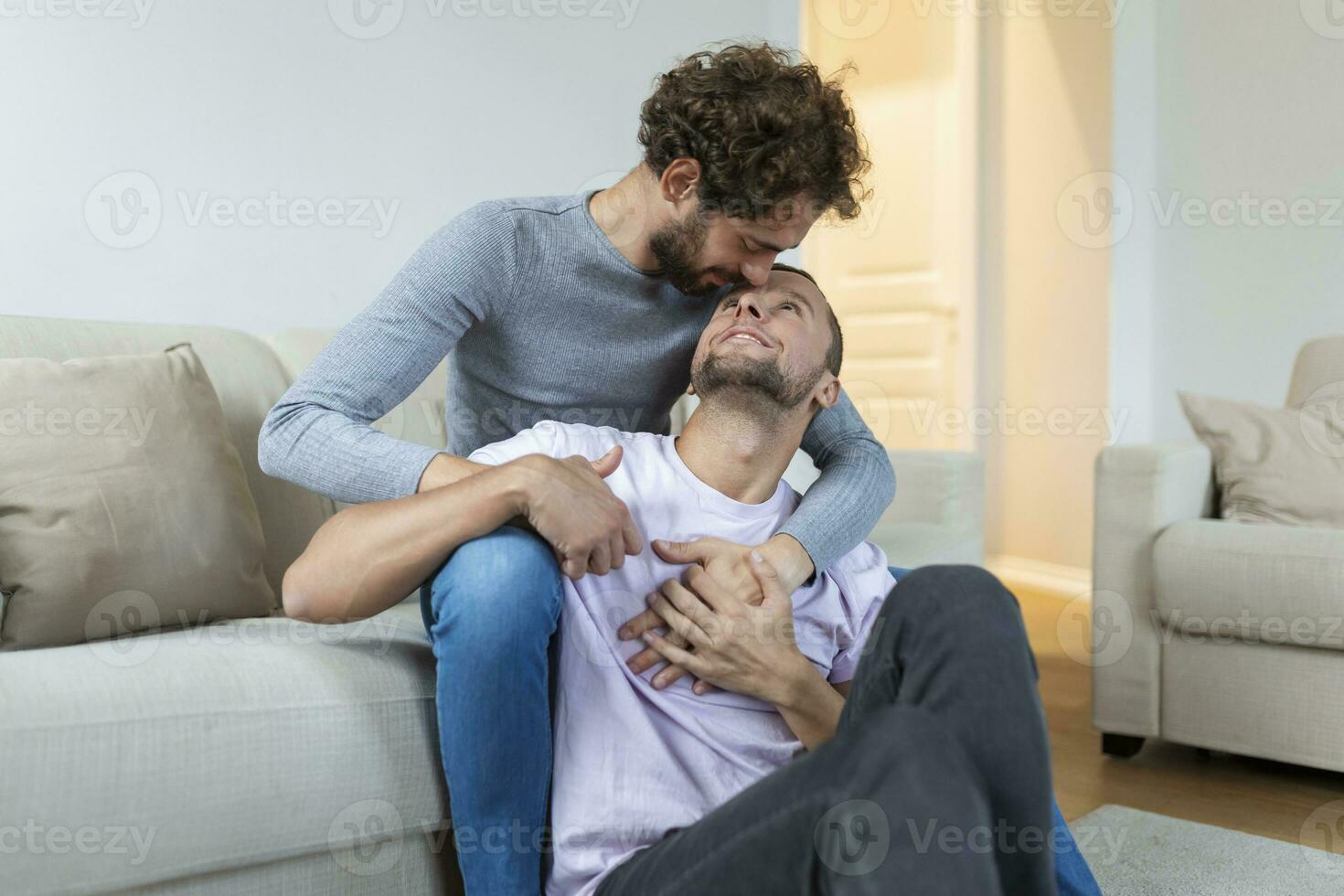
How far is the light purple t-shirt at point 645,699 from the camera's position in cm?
115

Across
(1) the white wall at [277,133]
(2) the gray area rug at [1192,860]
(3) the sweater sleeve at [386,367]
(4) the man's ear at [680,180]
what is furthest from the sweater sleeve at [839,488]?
(1) the white wall at [277,133]

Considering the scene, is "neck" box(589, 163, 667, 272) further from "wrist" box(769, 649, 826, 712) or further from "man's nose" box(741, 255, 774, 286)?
"wrist" box(769, 649, 826, 712)

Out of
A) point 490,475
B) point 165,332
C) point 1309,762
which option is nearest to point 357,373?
point 490,475

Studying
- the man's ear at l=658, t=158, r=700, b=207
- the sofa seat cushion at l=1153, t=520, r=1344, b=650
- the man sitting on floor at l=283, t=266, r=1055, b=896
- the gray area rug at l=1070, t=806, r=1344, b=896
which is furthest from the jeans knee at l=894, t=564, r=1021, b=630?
the sofa seat cushion at l=1153, t=520, r=1344, b=650

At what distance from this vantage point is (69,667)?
1.27m

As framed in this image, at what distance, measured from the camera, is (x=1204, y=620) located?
2379 mm

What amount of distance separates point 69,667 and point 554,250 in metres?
0.77

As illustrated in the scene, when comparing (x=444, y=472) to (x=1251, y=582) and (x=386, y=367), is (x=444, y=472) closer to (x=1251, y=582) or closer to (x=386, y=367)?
(x=386, y=367)

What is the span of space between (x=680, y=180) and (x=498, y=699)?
2.40 feet

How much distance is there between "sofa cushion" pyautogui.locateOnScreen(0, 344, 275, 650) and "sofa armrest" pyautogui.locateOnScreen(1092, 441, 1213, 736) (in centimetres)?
173

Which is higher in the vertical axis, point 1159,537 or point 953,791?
point 953,791

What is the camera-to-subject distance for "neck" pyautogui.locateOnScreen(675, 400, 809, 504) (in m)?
1.46

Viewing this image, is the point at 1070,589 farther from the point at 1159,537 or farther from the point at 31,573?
the point at 31,573

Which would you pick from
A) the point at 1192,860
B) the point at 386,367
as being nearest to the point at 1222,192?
the point at 1192,860
